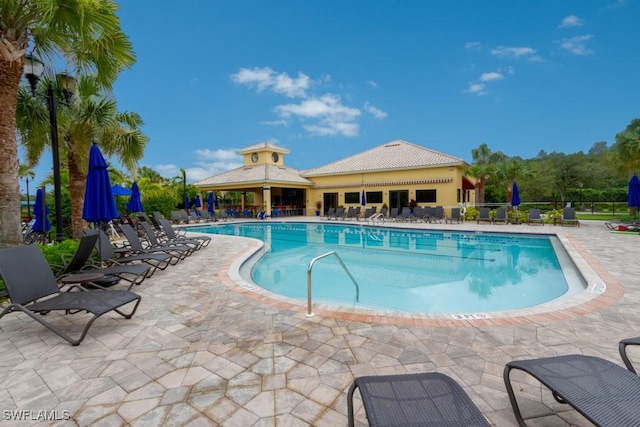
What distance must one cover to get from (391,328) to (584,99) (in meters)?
57.9

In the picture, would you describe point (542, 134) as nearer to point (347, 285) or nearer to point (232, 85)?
point (232, 85)

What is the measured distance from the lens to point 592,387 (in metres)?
1.89

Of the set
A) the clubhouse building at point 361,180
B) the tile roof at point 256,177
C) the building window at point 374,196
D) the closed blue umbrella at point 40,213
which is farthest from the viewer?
the tile roof at point 256,177

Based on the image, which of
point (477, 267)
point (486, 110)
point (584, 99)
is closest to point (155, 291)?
point (477, 267)

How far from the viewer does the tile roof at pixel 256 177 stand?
2556cm

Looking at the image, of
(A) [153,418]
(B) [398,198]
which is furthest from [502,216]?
(A) [153,418]

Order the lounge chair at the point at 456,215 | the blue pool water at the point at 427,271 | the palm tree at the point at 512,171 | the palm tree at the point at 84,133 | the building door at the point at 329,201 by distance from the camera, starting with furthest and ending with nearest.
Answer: the palm tree at the point at 512,171, the building door at the point at 329,201, the lounge chair at the point at 456,215, the palm tree at the point at 84,133, the blue pool water at the point at 427,271

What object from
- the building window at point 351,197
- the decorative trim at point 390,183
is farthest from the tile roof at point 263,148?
the building window at point 351,197

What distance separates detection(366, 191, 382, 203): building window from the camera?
2519 centimetres

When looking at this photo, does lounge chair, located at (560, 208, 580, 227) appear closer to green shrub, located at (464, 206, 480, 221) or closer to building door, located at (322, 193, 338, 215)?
green shrub, located at (464, 206, 480, 221)

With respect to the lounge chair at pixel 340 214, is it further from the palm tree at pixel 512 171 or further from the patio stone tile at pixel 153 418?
the patio stone tile at pixel 153 418

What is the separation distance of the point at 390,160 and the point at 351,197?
14.4 feet

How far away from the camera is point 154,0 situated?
15359mm

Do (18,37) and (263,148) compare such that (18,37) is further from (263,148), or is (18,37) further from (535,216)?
(263,148)
